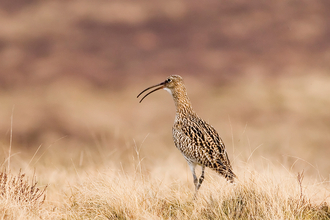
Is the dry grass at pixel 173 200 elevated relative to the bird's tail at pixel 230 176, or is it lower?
lower

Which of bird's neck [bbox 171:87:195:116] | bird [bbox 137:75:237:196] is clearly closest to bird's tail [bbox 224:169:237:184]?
bird [bbox 137:75:237:196]

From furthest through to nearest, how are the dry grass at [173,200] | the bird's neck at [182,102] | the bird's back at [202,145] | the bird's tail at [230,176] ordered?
the bird's neck at [182,102]
the bird's back at [202,145]
the bird's tail at [230,176]
the dry grass at [173,200]

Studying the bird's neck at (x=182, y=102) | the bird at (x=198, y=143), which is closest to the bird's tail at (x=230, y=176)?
the bird at (x=198, y=143)

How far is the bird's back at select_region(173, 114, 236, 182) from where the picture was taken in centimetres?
633

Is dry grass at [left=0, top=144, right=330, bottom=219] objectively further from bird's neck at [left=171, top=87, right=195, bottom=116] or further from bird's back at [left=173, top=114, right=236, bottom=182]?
bird's neck at [left=171, top=87, right=195, bottom=116]

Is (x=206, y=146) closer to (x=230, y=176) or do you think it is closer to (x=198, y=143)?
(x=198, y=143)

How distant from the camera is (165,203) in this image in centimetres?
582

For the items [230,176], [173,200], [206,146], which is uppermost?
[206,146]

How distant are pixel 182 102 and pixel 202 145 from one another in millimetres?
1010

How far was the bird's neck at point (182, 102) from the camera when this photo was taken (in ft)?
23.3

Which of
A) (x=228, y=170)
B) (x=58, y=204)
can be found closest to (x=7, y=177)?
(x=58, y=204)

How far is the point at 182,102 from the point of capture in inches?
282

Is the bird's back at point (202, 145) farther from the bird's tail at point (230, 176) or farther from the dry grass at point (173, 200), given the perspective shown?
the dry grass at point (173, 200)

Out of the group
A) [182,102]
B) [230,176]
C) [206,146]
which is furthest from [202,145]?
[182,102]
